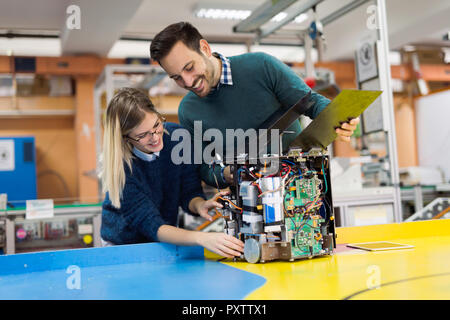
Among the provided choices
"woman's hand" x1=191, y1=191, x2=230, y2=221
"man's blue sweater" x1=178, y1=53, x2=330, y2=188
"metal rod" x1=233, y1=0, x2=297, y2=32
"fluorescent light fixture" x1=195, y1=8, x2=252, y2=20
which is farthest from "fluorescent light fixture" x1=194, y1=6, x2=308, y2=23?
"woman's hand" x1=191, y1=191, x2=230, y2=221

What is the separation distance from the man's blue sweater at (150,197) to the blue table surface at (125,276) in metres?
0.13

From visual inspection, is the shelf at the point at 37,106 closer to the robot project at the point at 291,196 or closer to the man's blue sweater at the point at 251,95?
the man's blue sweater at the point at 251,95

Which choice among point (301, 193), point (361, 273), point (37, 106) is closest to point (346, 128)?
point (301, 193)

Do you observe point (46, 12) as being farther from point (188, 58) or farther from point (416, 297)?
point (416, 297)

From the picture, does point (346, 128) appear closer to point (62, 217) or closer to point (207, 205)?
point (207, 205)

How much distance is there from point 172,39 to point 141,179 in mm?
516

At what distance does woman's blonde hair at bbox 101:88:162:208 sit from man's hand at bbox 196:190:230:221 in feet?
0.96

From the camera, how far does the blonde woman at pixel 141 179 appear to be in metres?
1.54

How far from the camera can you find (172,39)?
157cm

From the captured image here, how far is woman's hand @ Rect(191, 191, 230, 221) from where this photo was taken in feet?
4.79

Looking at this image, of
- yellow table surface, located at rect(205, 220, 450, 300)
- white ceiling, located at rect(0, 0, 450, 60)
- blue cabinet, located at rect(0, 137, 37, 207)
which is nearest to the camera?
yellow table surface, located at rect(205, 220, 450, 300)

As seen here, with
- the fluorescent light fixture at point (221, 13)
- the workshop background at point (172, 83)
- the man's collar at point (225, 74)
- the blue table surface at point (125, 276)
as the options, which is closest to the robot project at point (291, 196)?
the blue table surface at point (125, 276)

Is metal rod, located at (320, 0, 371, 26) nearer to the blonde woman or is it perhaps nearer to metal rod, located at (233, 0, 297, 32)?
metal rod, located at (233, 0, 297, 32)

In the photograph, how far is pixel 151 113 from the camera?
5.52 ft
